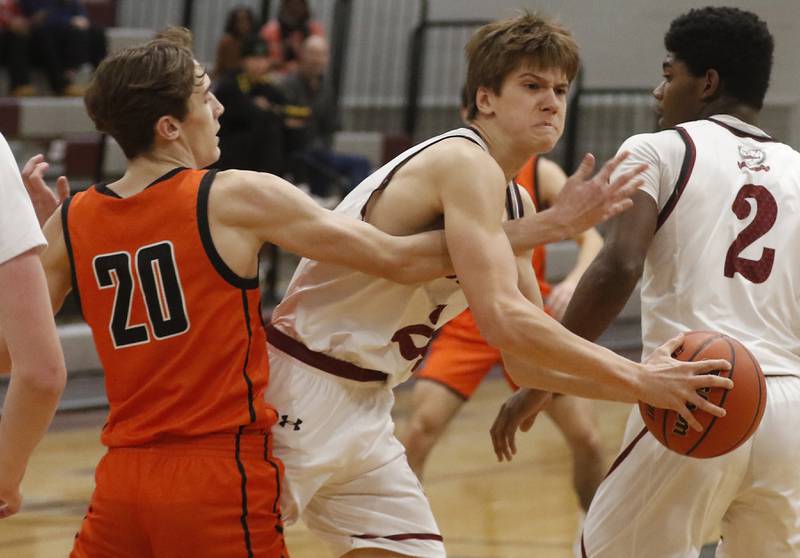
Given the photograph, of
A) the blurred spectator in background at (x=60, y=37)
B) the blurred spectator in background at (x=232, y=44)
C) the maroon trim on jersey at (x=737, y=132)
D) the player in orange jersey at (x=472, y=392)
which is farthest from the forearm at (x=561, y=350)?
the blurred spectator in background at (x=60, y=37)

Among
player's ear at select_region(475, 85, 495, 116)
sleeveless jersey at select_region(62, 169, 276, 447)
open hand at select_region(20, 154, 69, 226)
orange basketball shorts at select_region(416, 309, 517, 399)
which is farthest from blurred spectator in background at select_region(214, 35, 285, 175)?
sleeveless jersey at select_region(62, 169, 276, 447)

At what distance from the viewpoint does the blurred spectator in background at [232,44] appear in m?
9.41

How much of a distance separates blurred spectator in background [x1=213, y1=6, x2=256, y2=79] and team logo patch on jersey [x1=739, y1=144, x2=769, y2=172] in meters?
6.42

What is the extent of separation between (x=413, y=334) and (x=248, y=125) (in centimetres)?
611

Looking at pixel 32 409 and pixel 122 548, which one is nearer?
pixel 32 409

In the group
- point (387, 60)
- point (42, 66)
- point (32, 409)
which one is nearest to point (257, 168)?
point (42, 66)

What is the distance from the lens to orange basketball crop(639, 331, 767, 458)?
303 cm

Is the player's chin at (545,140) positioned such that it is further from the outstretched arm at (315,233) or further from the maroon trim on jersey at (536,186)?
the maroon trim on jersey at (536,186)

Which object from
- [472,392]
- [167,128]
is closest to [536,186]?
[472,392]

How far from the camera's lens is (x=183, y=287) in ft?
9.52

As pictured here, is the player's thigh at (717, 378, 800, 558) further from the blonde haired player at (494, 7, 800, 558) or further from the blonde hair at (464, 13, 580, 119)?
the blonde hair at (464, 13, 580, 119)

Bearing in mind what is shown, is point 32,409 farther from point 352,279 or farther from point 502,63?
point 502,63

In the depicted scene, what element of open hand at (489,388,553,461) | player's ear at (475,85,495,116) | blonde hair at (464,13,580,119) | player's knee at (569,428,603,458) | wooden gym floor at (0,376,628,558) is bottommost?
wooden gym floor at (0,376,628,558)

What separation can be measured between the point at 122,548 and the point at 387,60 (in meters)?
10.4
